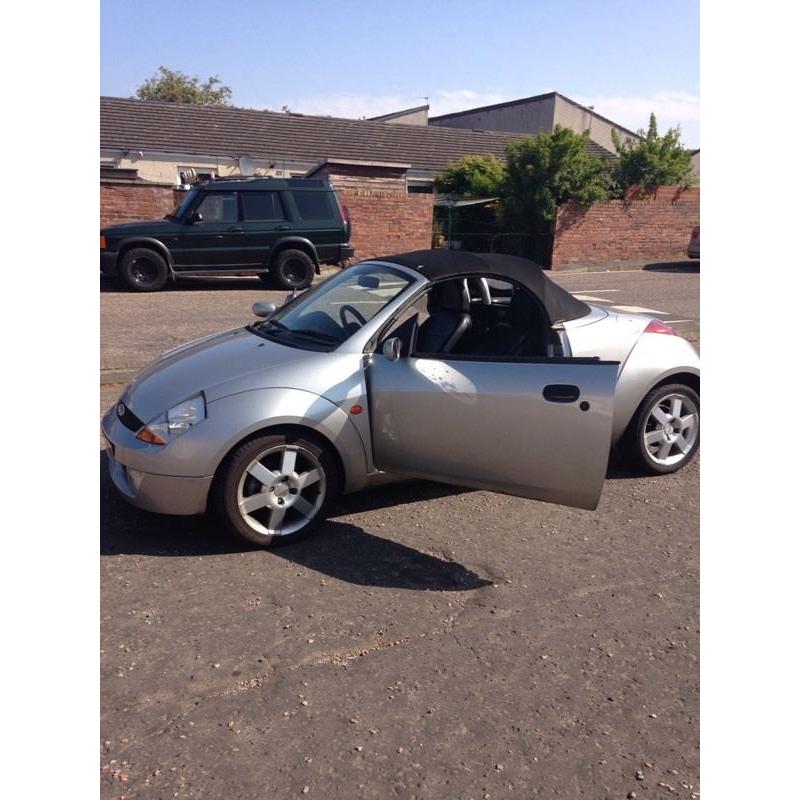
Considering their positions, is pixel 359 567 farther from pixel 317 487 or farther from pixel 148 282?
pixel 148 282

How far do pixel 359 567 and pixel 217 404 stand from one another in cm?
113

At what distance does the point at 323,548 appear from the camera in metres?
4.38

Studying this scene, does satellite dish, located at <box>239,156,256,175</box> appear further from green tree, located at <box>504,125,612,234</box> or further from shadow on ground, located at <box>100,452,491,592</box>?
shadow on ground, located at <box>100,452,491,592</box>

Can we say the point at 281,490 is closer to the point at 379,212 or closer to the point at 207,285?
the point at 207,285

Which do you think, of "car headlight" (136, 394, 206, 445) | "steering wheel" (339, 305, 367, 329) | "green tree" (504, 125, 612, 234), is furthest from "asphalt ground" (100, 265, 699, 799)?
"green tree" (504, 125, 612, 234)

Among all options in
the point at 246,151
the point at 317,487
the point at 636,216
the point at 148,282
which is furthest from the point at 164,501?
the point at 246,151

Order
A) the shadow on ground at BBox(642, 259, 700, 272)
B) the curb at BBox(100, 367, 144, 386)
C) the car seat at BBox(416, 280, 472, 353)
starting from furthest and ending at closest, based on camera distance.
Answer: the shadow on ground at BBox(642, 259, 700, 272), the curb at BBox(100, 367, 144, 386), the car seat at BBox(416, 280, 472, 353)

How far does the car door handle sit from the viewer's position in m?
4.24

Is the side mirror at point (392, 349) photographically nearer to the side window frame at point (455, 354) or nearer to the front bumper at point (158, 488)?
the side window frame at point (455, 354)

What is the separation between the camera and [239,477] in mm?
4215

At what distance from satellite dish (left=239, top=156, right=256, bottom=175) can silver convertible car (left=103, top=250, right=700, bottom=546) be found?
25.2m

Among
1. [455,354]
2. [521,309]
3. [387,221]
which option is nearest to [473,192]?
[387,221]

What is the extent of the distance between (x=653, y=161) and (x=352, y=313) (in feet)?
74.1

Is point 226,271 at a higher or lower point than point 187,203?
lower
